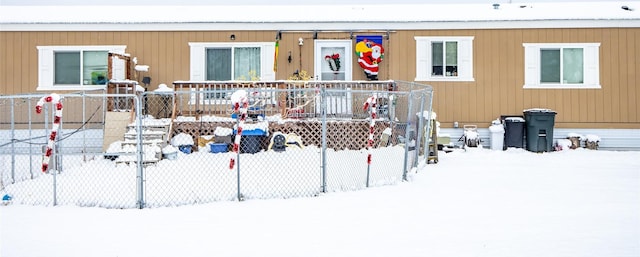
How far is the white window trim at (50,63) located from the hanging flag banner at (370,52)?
20.7ft

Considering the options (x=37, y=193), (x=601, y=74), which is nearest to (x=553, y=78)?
(x=601, y=74)

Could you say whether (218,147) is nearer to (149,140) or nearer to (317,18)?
(149,140)

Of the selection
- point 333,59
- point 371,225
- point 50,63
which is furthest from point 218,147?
point 371,225

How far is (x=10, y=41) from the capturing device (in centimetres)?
1339

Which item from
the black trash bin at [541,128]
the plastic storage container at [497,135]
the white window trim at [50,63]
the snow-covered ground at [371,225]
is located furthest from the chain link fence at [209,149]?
the black trash bin at [541,128]

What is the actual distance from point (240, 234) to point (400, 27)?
9.54 m

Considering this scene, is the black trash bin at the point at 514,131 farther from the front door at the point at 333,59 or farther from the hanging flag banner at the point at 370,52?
→ the front door at the point at 333,59

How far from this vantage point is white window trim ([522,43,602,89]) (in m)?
13.3

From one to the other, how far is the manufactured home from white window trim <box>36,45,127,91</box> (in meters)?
0.03

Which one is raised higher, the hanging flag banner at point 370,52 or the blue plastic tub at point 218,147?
the hanging flag banner at point 370,52

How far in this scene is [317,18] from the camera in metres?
13.4

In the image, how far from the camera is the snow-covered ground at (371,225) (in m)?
4.67

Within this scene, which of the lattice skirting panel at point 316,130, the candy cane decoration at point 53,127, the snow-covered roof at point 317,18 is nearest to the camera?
the candy cane decoration at point 53,127

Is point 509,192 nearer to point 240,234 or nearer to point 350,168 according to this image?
point 350,168
